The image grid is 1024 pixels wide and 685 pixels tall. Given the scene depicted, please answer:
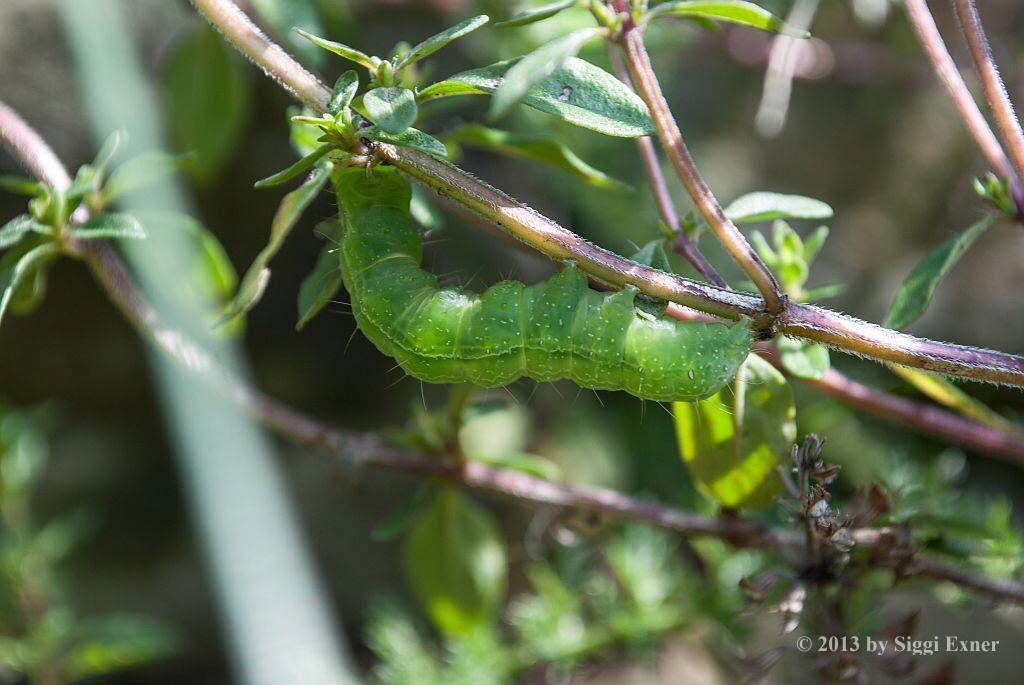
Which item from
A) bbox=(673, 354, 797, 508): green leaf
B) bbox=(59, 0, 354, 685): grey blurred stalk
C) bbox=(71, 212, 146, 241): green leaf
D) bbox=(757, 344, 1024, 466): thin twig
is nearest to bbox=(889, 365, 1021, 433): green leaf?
bbox=(757, 344, 1024, 466): thin twig

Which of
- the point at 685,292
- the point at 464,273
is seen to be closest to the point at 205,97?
the point at 464,273

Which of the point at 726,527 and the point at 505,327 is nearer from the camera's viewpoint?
the point at 505,327

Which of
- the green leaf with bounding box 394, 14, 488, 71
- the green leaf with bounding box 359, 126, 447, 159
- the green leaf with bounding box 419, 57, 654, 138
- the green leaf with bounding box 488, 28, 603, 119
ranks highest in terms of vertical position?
the green leaf with bounding box 394, 14, 488, 71

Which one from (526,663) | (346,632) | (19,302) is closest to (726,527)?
(526,663)

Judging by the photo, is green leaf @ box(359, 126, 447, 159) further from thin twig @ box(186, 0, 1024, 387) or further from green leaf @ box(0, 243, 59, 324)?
green leaf @ box(0, 243, 59, 324)

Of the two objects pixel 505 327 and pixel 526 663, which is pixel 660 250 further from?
pixel 526 663

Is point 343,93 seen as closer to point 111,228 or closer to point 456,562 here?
point 111,228
